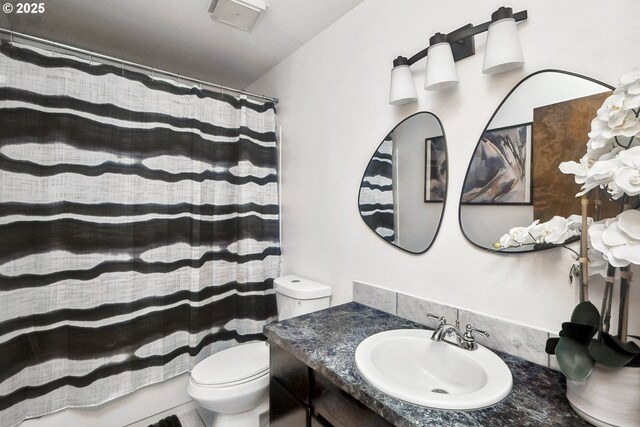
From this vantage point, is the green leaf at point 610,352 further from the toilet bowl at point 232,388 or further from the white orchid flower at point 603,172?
the toilet bowl at point 232,388

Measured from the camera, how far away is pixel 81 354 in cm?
146

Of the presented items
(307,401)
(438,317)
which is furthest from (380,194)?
(307,401)

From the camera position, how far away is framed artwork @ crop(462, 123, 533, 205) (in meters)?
0.97

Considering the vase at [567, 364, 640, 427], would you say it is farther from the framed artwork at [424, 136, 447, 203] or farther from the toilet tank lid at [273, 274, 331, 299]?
the toilet tank lid at [273, 274, 331, 299]

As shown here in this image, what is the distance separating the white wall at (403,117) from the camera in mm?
867

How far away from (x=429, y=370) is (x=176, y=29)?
2.14 meters

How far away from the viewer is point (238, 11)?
150 cm

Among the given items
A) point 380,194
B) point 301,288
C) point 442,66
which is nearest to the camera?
point 442,66

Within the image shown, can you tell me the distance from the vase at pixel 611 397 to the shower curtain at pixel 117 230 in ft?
5.50

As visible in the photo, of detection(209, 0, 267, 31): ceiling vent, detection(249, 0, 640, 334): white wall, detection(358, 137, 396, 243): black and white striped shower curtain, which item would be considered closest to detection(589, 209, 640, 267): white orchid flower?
detection(249, 0, 640, 334): white wall

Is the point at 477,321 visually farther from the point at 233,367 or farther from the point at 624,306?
the point at 233,367

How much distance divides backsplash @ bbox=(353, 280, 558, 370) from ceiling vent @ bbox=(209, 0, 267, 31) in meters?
1.50

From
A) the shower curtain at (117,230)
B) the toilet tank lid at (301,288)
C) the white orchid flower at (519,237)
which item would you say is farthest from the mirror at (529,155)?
the shower curtain at (117,230)

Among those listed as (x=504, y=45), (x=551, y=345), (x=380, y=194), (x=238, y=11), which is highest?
(x=238, y=11)
